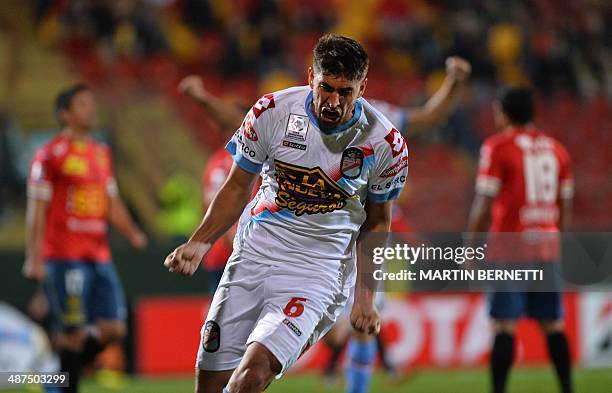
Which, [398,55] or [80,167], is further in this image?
[398,55]

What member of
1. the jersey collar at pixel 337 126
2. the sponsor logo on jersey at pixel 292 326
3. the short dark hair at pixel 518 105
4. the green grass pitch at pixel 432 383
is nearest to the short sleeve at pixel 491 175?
the short dark hair at pixel 518 105

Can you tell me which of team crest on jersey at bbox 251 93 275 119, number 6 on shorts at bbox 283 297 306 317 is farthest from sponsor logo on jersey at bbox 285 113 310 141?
number 6 on shorts at bbox 283 297 306 317

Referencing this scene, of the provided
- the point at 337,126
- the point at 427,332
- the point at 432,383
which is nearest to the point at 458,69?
the point at 337,126

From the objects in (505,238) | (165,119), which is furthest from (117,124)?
(505,238)

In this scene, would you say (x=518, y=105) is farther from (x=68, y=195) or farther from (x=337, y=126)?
(x=68, y=195)

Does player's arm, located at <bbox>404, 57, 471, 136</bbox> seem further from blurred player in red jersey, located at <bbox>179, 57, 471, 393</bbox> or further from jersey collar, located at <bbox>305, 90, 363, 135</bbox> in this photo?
jersey collar, located at <bbox>305, 90, 363, 135</bbox>

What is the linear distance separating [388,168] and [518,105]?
284 centimetres

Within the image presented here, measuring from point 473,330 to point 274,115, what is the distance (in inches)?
257

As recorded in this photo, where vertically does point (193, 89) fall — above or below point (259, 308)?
above

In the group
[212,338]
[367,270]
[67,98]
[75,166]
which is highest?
[67,98]

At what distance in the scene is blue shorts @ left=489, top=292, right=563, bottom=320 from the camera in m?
6.38

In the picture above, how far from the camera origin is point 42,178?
6.83 m

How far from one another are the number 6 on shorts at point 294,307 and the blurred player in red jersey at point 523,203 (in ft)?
9.01

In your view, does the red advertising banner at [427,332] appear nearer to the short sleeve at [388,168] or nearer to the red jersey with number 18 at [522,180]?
the red jersey with number 18 at [522,180]
